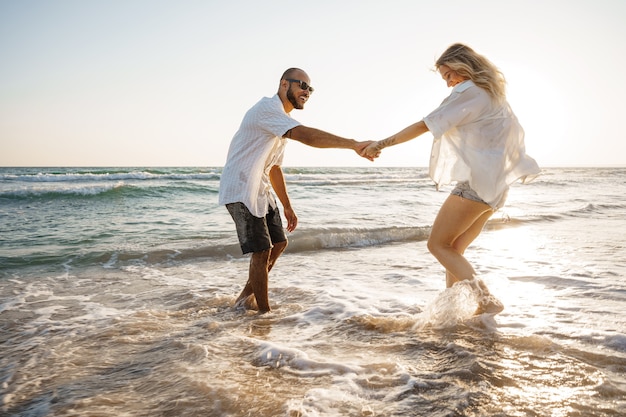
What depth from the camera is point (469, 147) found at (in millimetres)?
3500

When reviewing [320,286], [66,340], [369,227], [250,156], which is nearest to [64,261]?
[66,340]

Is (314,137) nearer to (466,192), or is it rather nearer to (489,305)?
(466,192)

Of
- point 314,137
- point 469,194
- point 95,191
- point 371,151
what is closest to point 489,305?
point 469,194

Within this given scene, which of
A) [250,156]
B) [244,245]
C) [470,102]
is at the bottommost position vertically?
[244,245]

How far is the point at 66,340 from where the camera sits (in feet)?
12.2

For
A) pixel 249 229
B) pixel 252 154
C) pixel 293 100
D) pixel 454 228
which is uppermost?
pixel 293 100

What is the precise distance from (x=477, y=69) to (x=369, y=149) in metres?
1.08

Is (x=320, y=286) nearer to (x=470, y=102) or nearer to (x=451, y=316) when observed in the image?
(x=451, y=316)

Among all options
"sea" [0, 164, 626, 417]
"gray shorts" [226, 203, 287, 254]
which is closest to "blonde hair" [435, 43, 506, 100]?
"sea" [0, 164, 626, 417]

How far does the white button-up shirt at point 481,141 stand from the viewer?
3330 mm

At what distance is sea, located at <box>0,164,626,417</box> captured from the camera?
2.53 m

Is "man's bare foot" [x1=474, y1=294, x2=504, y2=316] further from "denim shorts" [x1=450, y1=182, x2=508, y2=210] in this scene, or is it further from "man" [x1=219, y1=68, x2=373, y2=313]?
"man" [x1=219, y1=68, x2=373, y2=313]

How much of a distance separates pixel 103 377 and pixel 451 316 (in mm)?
2695

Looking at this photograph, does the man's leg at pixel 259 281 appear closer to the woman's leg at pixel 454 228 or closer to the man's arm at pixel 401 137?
the man's arm at pixel 401 137
